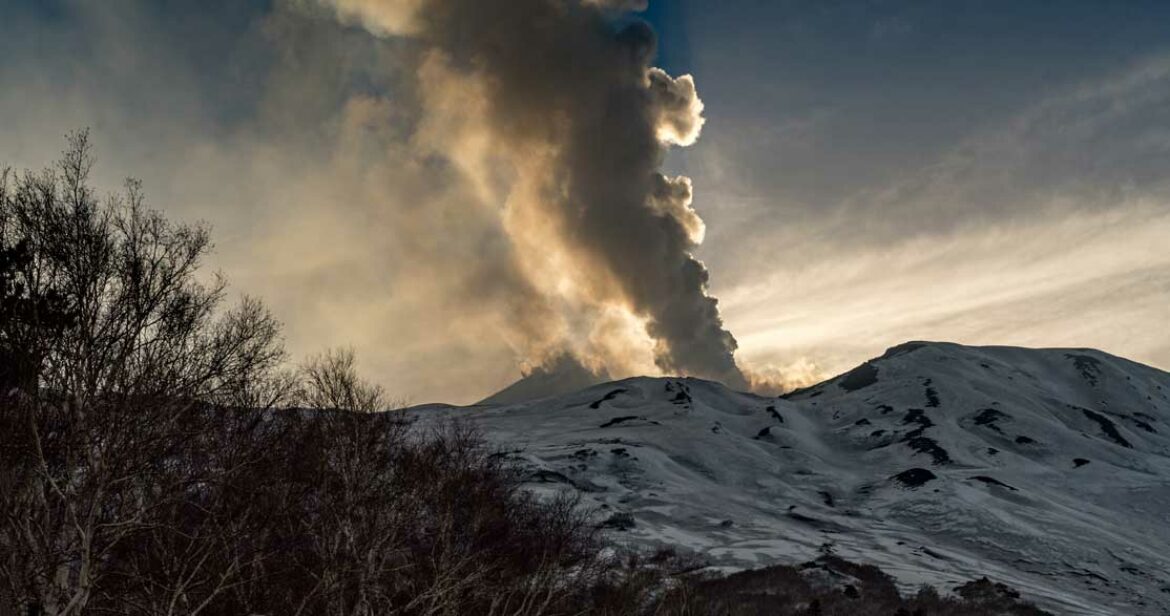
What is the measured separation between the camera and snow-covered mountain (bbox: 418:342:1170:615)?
324 ft

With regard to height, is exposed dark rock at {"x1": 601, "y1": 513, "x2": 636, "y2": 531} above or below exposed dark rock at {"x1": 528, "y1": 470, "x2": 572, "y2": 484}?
below

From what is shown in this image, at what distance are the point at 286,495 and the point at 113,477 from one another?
1171 centimetres

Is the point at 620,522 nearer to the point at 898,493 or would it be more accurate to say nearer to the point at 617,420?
the point at 898,493

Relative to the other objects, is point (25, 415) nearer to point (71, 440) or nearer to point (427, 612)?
point (71, 440)

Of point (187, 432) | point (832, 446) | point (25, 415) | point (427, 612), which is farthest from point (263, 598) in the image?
point (832, 446)

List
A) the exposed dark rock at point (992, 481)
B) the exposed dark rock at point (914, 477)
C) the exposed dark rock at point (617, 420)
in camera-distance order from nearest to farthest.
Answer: the exposed dark rock at point (992, 481) → the exposed dark rock at point (914, 477) → the exposed dark rock at point (617, 420)

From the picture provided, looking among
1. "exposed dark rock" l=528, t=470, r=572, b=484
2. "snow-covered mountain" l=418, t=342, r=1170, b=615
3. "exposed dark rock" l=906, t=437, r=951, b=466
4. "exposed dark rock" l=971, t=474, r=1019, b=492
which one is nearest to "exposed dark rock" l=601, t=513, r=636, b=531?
"snow-covered mountain" l=418, t=342, r=1170, b=615

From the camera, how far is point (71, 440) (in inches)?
629

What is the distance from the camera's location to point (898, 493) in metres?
145

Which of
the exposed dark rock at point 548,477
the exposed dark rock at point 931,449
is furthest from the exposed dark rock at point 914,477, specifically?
the exposed dark rock at point 548,477

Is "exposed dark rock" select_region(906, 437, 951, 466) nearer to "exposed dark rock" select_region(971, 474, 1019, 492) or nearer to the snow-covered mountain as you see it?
the snow-covered mountain

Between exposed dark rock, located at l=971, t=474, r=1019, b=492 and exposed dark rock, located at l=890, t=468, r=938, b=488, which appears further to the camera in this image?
exposed dark rock, located at l=890, t=468, r=938, b=488

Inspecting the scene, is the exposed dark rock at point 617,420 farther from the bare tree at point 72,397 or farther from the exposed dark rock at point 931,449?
A: the bare tree at point 72,397

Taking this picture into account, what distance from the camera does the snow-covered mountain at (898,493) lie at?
98.9 meters
